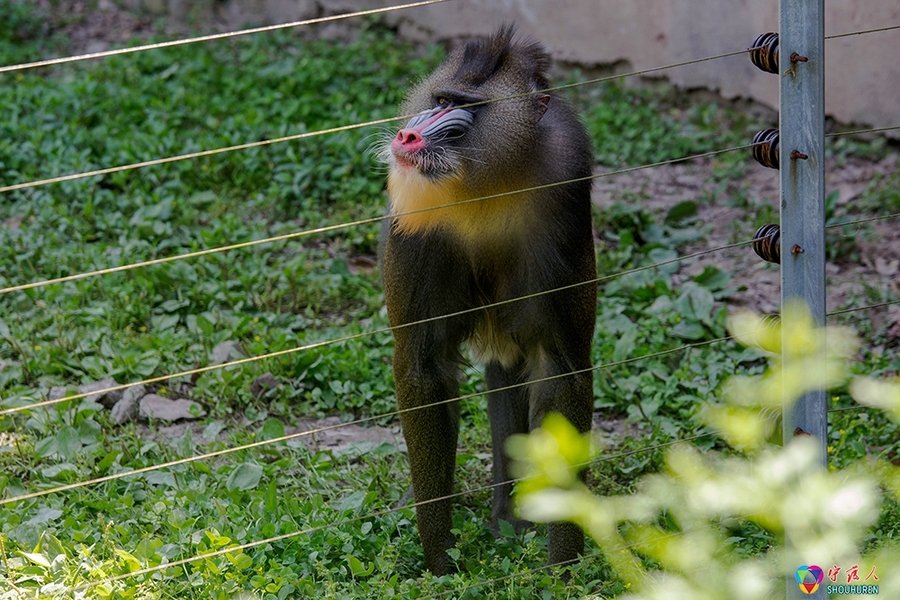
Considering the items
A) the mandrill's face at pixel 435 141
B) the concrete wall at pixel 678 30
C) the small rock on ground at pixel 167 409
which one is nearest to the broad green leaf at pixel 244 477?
the small rock on ground at pixel 167 409

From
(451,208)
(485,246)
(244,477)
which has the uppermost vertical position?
(451,208)

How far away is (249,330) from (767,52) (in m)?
2.93

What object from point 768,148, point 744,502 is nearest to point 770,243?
point 768,148

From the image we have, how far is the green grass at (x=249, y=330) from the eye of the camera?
119 inches

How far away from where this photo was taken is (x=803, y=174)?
6.88 feet

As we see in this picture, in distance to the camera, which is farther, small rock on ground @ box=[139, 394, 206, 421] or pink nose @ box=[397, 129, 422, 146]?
small rock on ground @ box=[139, 394, 206, 421]

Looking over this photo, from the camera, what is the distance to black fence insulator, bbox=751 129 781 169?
7.25ft

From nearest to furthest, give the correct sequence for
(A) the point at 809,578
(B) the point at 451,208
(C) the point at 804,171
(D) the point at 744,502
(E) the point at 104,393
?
(D) the point at 744,502 → (A) the point at 809,578 → (C) the point at 804,171 → (B) the point at 451,208 → (E) the point at 104,393

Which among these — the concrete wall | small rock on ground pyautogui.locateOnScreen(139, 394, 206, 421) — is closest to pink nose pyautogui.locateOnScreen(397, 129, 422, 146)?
small rock on ground pyautogui.locateOnScreen(139, 394, 206, 421)

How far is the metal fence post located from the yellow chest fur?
0.96m

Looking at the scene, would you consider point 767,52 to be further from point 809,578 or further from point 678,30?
Result: point 678,30

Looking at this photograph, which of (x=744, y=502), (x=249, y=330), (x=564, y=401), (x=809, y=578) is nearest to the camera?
(x=744, y=502)

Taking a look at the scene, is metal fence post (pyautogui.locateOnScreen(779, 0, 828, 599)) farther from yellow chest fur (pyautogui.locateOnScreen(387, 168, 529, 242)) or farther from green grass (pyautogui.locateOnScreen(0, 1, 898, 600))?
yellow chest fur (pyautogui.locateOnScreen(387, 168, 529, 242))

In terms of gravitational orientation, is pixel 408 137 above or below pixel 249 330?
above
